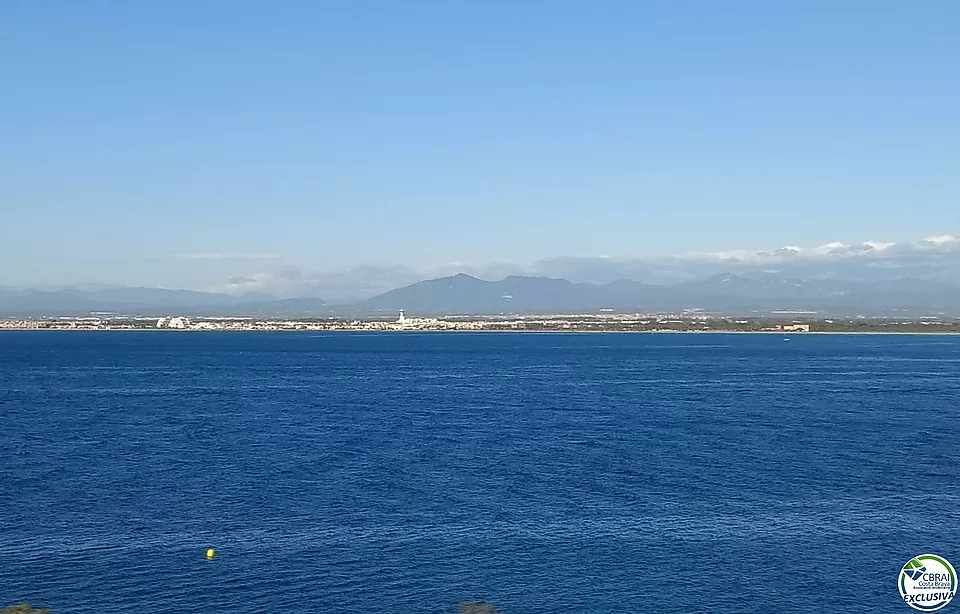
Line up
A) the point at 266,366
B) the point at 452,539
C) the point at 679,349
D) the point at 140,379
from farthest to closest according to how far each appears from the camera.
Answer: the point at 679,349 → the point at 266,366 → the point at 140,379 → the point at 452,539

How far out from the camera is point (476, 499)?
109 ft

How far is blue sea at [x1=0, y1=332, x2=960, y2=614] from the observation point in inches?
959

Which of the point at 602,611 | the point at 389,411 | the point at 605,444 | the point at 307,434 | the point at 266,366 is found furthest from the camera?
the point at 266,366

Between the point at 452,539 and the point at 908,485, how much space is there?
58.6 feet

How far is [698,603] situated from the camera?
77.4 ft

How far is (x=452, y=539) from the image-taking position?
92.7 ft

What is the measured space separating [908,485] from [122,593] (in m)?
26.9

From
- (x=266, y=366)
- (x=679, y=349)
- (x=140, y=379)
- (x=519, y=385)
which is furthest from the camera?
(x=679, y=349)

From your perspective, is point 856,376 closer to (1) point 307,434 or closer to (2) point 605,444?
(2) point 605,444

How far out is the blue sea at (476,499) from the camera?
79.9ft

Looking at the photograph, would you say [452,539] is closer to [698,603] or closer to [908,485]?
[698,603]

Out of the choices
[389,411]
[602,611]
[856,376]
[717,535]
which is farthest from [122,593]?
[856,376]

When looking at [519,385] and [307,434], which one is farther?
[519,385]

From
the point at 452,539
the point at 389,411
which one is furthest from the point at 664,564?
the point at 389,411
